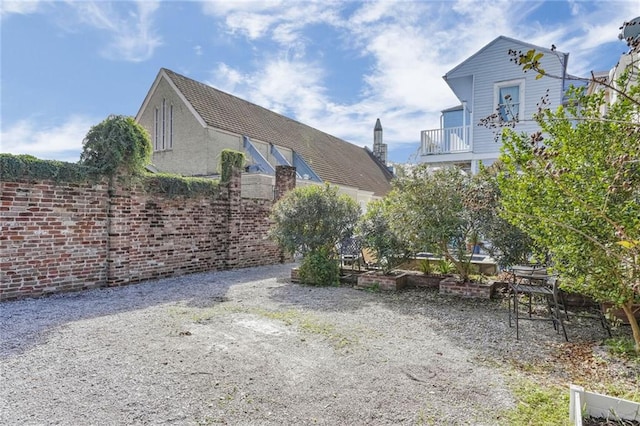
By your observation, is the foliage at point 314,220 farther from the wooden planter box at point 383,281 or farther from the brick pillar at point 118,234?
the brick pillar at point 118,234

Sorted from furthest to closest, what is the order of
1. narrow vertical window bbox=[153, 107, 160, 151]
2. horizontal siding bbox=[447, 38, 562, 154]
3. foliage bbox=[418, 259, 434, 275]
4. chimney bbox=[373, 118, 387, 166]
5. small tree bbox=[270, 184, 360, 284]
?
1. chimney bbox=[373, 118, 387, 166]
2. narrow vertical window bbox=[153, 107, 160, 151]
3. horizontal siding bbox=[447, 38, 562, 154]
4. small tree bbox=[270, 184, 360, 284]
5. foliage bbox=[418, 259, 434, 275]

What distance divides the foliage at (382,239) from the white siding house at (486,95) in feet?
19.4

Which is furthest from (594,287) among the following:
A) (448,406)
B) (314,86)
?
(314,86)

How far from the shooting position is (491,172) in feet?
24.9

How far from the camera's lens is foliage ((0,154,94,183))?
6301mm

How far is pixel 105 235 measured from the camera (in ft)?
25.4

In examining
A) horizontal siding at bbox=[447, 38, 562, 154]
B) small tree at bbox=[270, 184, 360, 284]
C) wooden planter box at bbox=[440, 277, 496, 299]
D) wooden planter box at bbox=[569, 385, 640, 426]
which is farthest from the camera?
horizontal siding at bbox=[447, 38, 562, 154]

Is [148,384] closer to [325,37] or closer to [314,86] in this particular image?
[325,37]

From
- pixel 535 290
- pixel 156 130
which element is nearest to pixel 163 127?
pixel 156 130

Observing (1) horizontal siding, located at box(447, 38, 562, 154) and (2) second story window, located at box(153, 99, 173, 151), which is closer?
(1) horizontal siding, located at box(447, 38, 562, 154)

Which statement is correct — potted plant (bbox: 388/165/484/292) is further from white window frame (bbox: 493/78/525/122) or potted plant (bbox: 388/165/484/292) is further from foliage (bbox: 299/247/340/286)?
white window frame (bbox: 493/78/525/122)

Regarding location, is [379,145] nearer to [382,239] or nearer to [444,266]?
[444,266]

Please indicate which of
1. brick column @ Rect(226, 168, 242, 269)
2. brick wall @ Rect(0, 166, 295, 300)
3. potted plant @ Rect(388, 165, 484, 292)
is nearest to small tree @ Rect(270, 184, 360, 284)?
potted plant @ Rect(388, 165, 484, 292)

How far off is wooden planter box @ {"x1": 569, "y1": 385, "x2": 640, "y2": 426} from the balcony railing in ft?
40.0
